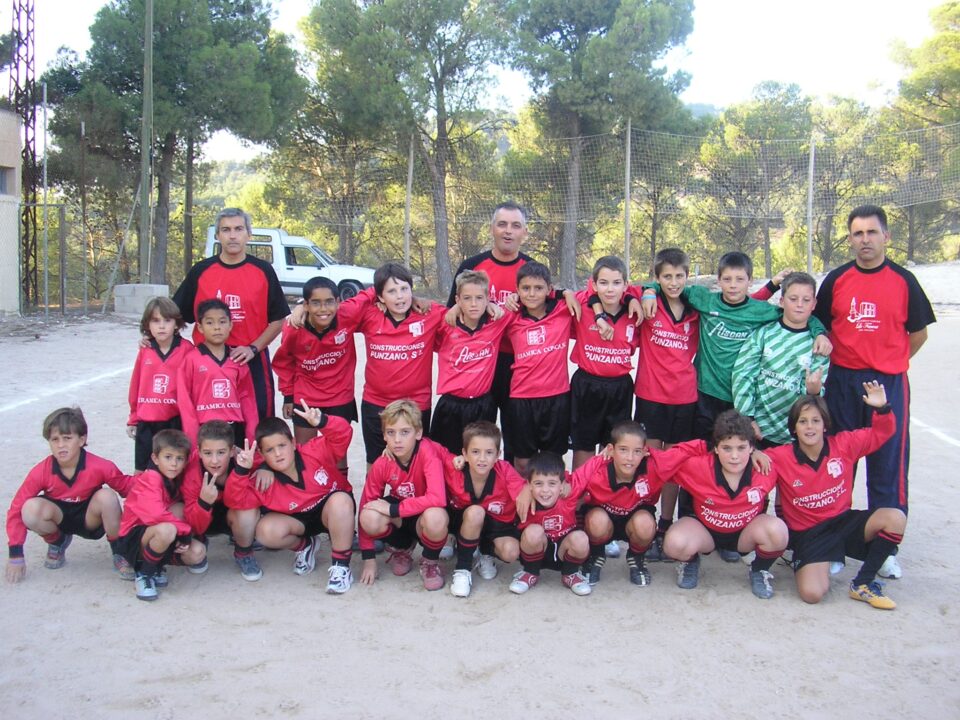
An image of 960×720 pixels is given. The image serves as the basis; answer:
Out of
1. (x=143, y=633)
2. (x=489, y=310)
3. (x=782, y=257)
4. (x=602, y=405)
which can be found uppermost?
(x=782, y=257)

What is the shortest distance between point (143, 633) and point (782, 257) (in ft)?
93.7

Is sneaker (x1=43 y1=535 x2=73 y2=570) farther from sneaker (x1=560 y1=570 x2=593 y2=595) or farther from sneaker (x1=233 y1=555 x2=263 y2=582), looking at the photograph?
sneaker (x1=560 y1=570 x2=593 y2=595)

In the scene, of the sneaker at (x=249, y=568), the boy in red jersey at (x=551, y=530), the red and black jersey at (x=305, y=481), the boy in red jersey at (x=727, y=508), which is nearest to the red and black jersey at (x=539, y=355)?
the boy in red jersey at (x=551, y=530)

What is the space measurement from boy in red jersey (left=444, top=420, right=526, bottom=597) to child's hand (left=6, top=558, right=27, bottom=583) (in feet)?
6.44

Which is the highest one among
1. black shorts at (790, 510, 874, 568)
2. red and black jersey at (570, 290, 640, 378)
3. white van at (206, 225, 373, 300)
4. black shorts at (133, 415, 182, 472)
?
white van at (206, 225, 373, 300)

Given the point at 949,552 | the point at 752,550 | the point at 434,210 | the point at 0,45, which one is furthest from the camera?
the point at 434,210

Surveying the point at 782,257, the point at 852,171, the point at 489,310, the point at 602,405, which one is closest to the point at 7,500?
the point at 489,310

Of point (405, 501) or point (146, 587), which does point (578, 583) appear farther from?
point (146, 587)

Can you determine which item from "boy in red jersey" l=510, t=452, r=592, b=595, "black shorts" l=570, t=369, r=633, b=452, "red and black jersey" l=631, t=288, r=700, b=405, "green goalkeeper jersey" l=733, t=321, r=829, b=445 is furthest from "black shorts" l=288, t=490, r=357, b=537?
"green goalkeeper jersey" l=733, t=321, r=829, b=445

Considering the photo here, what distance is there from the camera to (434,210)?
20.8m

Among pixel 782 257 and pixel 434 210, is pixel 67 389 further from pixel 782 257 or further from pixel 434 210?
pixel 782 257

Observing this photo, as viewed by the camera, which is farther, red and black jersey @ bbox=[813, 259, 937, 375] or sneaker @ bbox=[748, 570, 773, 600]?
red and black jersey @ bbox=[813, 259, 937, 375]

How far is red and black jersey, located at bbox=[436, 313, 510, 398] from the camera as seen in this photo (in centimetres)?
441

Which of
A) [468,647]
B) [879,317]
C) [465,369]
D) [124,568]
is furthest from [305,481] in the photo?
[879,317]
